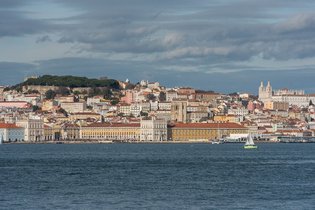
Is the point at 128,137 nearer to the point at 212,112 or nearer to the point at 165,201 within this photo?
the point at 212,112

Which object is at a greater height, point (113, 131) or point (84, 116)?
point (84, 116)

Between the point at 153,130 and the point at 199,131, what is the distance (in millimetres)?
4524

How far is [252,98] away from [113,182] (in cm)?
12151

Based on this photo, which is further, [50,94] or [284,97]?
[284,97]

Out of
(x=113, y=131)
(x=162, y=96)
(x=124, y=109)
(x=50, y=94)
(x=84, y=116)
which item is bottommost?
(x=113, y=131)

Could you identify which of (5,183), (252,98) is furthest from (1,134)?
(5,183)

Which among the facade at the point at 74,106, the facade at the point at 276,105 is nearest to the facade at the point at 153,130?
the facade at the point at 74,106

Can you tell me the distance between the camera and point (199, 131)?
9894 cm

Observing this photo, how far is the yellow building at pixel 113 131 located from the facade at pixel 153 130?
0.65m

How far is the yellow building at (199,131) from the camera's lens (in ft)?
324

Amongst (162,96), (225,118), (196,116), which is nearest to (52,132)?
(196,116)

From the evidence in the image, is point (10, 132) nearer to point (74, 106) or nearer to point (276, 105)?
point (74, 106)

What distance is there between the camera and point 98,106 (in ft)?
400

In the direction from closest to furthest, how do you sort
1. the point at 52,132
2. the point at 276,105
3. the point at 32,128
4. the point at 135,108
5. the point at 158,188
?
the point at 158,188, the point at 32,128, the point at 52,132, the point at 135,108, the point at 276,105
